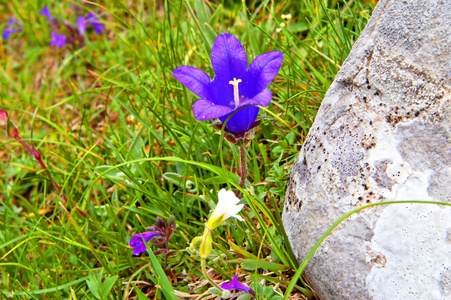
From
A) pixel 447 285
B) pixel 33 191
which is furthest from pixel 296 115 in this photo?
pixel 33 191

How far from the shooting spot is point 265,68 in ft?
6.28

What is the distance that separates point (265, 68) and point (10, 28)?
384 cm

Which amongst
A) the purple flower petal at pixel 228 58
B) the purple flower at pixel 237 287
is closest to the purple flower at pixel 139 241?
the purple flower at pixel 237 287

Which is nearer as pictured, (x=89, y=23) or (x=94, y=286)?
(x=94, y=286)

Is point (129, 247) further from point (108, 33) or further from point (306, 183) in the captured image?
point (108, 33)

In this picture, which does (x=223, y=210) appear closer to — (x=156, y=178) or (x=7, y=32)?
(x=156, y=178)

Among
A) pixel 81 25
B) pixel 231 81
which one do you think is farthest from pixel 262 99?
pixel 81 25

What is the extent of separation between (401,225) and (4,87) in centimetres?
404

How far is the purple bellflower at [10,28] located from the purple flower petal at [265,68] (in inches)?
140

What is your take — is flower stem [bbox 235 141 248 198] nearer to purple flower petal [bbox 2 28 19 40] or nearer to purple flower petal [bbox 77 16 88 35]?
purple flower petal [bbox 77 16 88 35]

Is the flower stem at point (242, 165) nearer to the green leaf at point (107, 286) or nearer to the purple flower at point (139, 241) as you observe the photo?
the purple flower at point (139, 241)

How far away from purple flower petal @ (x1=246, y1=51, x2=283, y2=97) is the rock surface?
0.34 meters

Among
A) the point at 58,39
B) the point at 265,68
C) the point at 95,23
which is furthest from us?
the point at 95,23

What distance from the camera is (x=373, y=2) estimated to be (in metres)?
3.27
